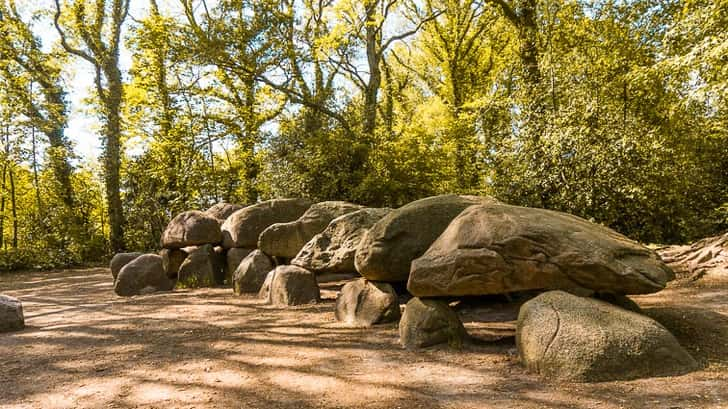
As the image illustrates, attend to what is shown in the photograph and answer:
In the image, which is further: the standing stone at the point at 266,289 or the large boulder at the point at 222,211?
the large boulder at the point at 222,211

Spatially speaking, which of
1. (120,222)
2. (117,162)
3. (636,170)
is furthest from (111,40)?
(636,170)

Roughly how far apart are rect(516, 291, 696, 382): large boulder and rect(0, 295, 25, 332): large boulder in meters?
6.99

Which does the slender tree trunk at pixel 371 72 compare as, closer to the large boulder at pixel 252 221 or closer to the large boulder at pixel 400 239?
the large boulder at pixel 252 221

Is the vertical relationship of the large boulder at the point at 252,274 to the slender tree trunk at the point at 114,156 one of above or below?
below

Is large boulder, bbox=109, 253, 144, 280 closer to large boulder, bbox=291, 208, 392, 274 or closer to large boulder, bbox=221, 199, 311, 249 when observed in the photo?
large boulder, bbox=221, 199, 311, 249

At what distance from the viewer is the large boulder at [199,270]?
1030 cm

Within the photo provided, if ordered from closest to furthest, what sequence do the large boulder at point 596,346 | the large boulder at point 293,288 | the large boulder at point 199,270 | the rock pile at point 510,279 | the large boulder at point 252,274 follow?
the large boulder at point 596,346 < the rock pile at point 510,279 < the large boulder at point 293,288 < the large boulder at point 252,274 < the large boulder at point 199,270

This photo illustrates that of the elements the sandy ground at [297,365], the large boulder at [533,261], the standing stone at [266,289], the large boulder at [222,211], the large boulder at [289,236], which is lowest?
the sandy ground at [297,365]

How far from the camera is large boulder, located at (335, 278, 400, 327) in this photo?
6.21 metres

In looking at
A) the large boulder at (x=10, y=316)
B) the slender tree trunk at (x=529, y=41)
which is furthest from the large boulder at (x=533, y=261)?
the slender tree trunk at (x=529, y=41)

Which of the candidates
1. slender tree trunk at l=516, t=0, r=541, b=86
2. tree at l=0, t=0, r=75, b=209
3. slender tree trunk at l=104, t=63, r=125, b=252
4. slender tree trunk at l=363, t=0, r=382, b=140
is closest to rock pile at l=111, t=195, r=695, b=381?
slender tree trunk at l=516, t=0, r=541, b=86

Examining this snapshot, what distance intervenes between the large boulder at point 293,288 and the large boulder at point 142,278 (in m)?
3.37

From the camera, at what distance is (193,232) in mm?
10367

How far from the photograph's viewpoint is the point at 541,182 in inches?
405
